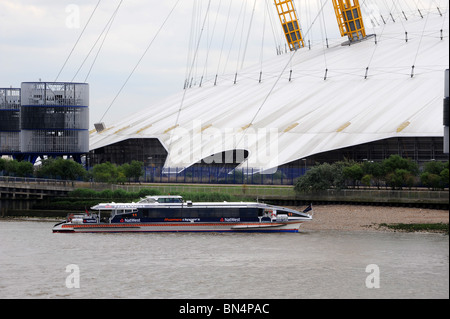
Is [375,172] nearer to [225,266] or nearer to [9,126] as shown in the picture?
[225,266]

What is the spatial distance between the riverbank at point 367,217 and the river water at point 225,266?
2.80 metres

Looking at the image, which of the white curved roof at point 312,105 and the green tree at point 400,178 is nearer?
the green tree at point 400,178

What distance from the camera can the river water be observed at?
3179cm

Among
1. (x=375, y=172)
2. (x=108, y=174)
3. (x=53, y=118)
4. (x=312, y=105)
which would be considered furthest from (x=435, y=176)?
(x=53, y=118)

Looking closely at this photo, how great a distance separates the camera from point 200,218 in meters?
51.4

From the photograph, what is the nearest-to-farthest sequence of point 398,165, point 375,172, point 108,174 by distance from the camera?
point 398,165, point 375,172, point 108,174

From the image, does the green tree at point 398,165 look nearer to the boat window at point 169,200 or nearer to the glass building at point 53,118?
the boat window at point 169,200

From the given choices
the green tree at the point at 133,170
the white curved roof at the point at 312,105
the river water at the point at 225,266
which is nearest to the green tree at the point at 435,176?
the white curved roof at the point at 312,105

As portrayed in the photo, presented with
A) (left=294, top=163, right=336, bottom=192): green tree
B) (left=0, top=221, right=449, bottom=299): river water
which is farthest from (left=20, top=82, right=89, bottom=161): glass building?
(left=0, top=221, right=449, bottom=299): river water

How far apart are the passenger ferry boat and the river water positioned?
170cm

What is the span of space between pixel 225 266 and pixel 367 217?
18.8m

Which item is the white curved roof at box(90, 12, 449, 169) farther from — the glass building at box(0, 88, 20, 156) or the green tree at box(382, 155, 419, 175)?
the glass building at box(0, 88, 20, 156)

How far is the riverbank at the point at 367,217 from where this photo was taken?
51750mm

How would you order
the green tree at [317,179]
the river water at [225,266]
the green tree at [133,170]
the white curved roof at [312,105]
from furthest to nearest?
the green tree at [133,170], the white curved roof at [312,105], the green tree at [317,179], the river water at [225,266]
